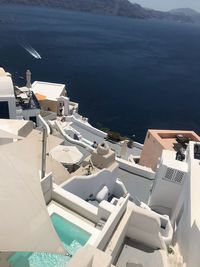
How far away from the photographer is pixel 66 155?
25859 millimetres

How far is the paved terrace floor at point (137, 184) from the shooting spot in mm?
27922

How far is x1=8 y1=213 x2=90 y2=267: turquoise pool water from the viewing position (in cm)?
1275

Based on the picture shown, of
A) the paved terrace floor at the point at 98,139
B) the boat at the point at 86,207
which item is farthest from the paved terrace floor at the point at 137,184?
the paved terrace floor at the point at 98,139

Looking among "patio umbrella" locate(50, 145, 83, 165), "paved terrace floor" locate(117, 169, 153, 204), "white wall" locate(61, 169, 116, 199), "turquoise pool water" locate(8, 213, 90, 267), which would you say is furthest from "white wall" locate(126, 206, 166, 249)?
"paved terrace floor" locate(117, 169, 153, 204)

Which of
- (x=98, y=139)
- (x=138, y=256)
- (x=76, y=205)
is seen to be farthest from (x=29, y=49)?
(x=138, y=256)

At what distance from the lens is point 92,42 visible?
554ft

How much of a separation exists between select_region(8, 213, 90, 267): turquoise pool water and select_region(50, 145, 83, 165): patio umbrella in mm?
9557

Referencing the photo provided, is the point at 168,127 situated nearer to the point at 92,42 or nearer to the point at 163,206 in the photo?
→ the point at 163,206

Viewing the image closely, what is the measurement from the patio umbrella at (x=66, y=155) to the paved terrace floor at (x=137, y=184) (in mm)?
5887

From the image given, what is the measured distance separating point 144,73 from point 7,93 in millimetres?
91151

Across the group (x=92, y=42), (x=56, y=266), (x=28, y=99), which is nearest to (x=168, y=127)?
(x=28, y=99)

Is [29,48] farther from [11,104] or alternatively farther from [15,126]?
[15,126]

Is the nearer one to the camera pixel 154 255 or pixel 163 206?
pixel 154 255

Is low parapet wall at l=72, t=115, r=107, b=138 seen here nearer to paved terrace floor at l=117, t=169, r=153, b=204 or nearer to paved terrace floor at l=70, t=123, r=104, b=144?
paved terrace floor at l=70, t=123, r=104, b=144
